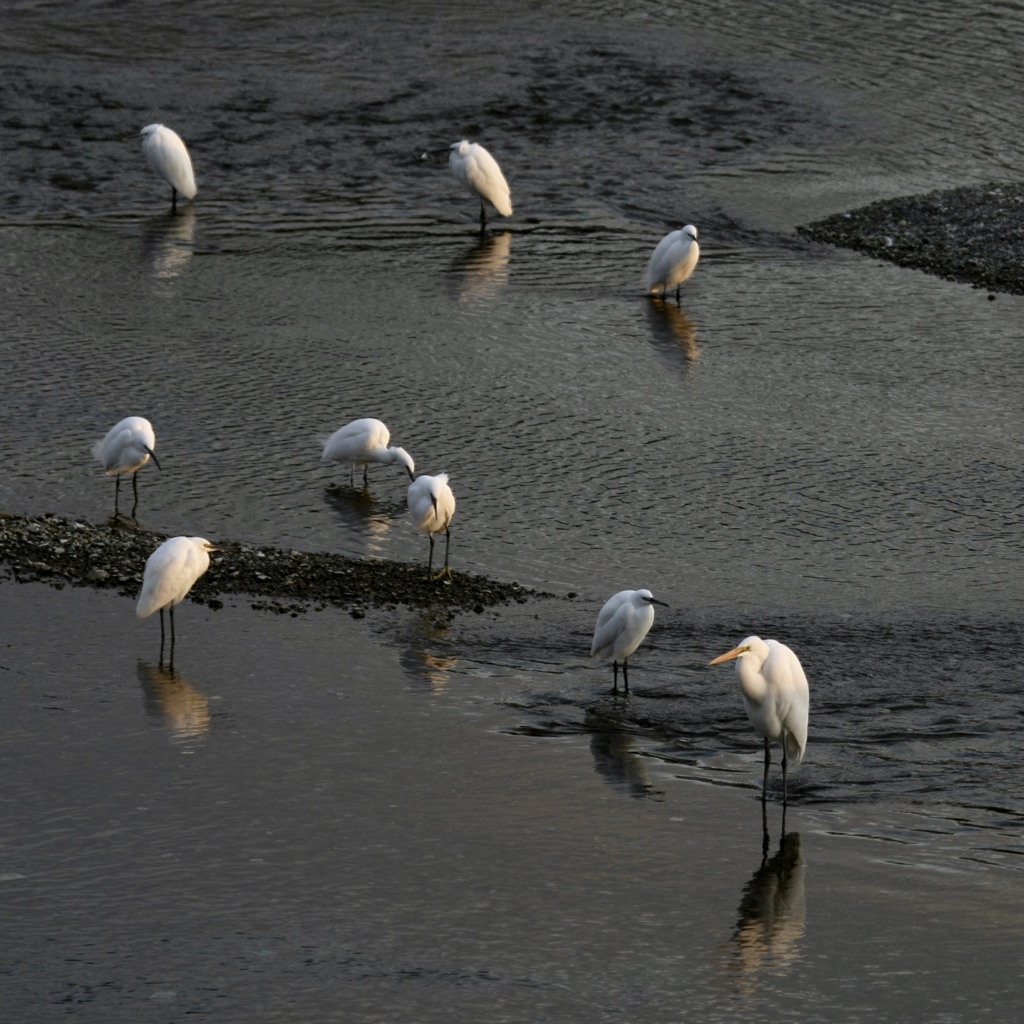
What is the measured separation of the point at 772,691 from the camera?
371 inches

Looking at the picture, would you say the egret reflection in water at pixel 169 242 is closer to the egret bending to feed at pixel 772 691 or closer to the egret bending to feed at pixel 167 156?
the egret bending to feed at pixel 167 156

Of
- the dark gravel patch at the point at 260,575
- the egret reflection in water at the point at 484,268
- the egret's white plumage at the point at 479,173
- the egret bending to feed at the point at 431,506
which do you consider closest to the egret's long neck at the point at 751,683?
the dark gravel patch at the point at 260,575

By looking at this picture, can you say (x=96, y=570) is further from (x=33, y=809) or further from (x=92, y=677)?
(x=33, y=809)

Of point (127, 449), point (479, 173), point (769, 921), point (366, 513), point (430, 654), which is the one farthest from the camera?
point (479, 173)

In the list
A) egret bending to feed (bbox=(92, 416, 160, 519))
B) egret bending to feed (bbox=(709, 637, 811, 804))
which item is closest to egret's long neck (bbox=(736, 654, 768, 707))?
egret bending to feed (bbox=(709, 637, 811, 804))

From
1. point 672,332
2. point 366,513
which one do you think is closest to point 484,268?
point 672,332

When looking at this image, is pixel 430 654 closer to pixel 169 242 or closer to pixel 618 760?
pixel 618 760

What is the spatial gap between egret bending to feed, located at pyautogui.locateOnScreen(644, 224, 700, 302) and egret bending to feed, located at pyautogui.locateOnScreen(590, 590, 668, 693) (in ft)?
34.8

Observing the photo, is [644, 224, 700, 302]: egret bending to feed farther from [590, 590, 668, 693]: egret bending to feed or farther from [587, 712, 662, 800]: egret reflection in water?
[587, 712, 662, 800]: egret reflection in water

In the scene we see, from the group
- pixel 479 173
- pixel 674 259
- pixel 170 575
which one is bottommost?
pixel 170 575

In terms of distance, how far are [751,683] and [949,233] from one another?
1564 centimetres

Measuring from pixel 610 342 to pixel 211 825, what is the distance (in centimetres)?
1153

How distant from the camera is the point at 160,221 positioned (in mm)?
24594

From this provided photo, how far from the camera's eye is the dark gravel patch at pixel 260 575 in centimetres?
1248
